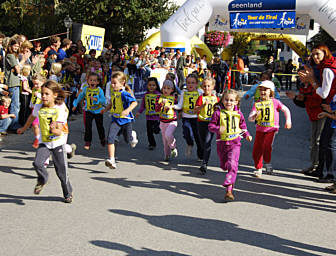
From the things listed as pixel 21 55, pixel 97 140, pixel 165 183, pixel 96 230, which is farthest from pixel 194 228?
pixel 21 55

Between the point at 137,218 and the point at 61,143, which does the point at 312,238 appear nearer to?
the point at 137,218

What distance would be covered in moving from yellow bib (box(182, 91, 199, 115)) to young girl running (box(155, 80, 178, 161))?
0.23 meters

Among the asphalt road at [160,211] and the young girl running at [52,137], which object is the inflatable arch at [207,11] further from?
the young girl running at [52,137]

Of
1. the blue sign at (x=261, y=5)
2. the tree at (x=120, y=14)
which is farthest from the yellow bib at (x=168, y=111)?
the tree at (x=120, y=14)

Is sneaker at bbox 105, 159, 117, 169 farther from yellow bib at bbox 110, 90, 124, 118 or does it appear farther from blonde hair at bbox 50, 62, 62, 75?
blonde hair at bbox 50, 62, 62, 75

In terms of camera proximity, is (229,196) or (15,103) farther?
(15,103)

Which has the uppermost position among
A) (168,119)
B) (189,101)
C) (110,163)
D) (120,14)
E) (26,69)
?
(120,14)

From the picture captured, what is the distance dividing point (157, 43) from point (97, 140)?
52.0ft

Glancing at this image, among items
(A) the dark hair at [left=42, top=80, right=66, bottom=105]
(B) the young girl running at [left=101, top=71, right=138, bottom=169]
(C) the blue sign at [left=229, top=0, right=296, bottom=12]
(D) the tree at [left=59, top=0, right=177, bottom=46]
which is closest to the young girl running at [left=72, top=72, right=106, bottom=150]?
(B) the young girl running at [left=101, top=71, right=138, bottom=169]

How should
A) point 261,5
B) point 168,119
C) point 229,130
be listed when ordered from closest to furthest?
1. point 229,130
2. point 168,119
3. point 261,5

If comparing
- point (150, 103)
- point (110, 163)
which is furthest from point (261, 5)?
point (110, 163)

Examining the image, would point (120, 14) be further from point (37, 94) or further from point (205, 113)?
point (205, 113)

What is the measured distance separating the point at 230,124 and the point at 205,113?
1.30 m

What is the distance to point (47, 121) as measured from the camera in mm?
5594
